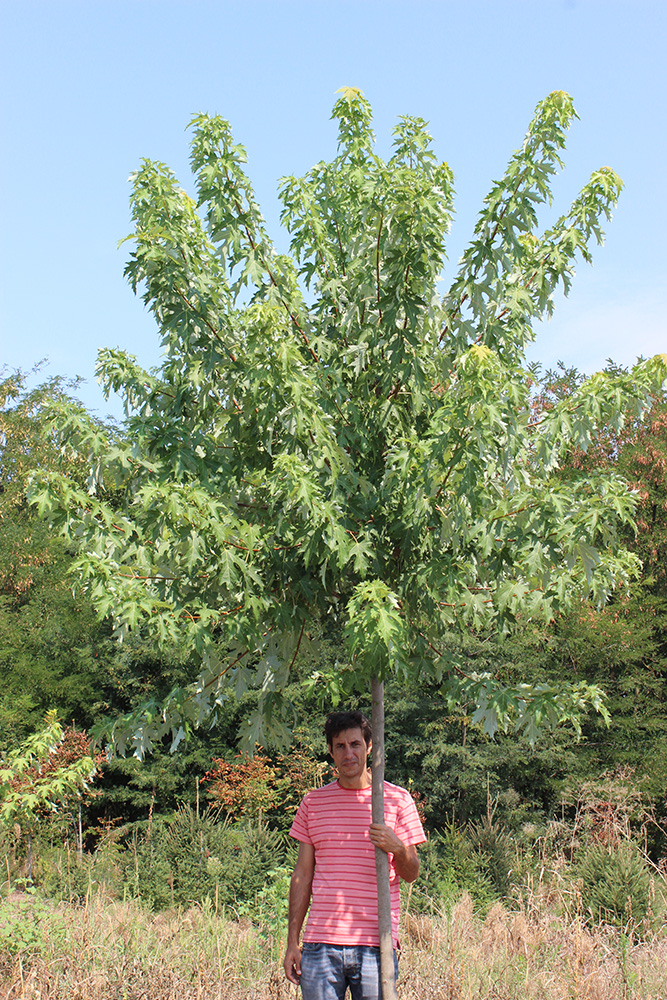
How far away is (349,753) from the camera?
370cm

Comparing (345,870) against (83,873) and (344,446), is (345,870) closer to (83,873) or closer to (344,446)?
(344,446)

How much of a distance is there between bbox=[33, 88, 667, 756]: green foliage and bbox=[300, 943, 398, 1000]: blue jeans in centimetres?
96

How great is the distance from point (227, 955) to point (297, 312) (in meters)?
4.46

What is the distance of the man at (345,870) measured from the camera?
352 cm

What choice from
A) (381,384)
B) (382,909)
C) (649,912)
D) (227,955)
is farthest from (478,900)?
(381,384)

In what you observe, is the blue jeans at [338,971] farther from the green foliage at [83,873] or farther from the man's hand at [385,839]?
the green foliage at [83,873]

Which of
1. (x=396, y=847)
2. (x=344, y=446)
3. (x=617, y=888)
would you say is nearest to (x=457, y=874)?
(x=617, y=888)

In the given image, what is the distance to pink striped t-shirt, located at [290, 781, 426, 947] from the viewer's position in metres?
3.55

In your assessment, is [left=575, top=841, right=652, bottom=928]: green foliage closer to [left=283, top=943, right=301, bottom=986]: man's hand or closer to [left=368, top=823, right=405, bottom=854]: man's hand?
[left=283, top=943, right=301, bottom=986]: man's hand

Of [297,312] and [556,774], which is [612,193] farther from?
[556,774]

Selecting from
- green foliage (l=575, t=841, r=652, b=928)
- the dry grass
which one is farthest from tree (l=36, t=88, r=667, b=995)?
green foliage (l=575, t=841, r=652, b=928)

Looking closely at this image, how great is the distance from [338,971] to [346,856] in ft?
1.44

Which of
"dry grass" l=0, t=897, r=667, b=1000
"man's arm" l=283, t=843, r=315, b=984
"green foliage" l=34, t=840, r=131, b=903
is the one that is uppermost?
"man's arm" l=283, t=843, r=315, b=984

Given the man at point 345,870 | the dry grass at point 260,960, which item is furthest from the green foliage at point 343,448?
the dry grass at point 260,960
